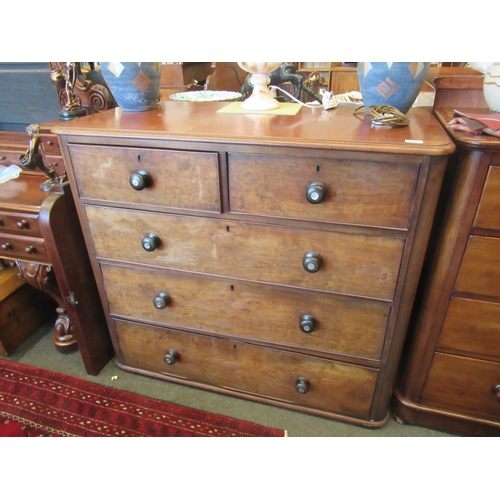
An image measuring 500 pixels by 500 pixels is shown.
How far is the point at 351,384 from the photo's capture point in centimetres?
115

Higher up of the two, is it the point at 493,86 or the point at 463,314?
the point at 493,86

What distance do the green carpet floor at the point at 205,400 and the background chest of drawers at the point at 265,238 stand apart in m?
0.05

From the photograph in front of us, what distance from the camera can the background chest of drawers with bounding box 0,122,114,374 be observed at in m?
1.20

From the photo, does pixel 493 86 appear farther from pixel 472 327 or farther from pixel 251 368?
pixel 251 368

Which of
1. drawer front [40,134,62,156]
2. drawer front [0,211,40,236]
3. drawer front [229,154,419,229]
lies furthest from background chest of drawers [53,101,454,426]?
drawer front [40,134,62,156]

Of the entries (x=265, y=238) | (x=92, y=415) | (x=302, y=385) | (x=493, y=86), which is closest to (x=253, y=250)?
(x=265, y=238)

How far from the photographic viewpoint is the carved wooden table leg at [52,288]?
1.40 m

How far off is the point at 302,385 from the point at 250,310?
12.4 inches

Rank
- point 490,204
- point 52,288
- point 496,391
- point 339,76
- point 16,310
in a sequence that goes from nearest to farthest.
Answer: point 490,204 < point 496,391 < point 52,288 < point 16,310 < point 339,76

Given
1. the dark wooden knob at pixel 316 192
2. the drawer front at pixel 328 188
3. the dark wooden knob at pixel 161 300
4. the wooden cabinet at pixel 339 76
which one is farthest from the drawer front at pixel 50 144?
the wooden cabinet at pixel 339 76

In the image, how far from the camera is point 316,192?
0.86 meters

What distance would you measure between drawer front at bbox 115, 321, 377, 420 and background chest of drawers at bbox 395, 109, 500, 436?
17 cm
